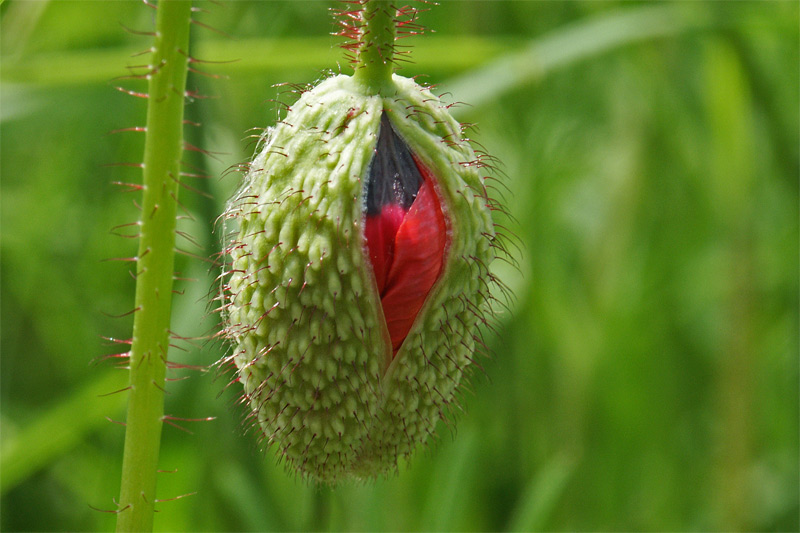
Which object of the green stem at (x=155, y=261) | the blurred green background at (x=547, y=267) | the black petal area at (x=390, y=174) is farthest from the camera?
the blurred green background at (x=547, y=267)

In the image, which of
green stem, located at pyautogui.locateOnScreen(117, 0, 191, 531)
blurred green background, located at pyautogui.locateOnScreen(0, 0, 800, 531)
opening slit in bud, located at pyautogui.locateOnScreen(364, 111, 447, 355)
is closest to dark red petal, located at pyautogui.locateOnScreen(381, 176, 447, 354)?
opening slit in bud, located at pyautogui.locateOnScreen(364, 111, 447, 355)

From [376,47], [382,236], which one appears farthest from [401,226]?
[376,47]

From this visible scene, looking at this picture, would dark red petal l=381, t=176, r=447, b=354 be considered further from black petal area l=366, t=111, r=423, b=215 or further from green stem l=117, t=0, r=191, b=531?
green stem l=117, t=0, r=191, b=531

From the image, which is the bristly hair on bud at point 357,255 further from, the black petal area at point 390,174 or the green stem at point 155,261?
the green stem at point 155,261

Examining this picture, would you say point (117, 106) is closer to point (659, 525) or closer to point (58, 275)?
point (58, 275)

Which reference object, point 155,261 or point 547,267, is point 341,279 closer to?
point 155,261

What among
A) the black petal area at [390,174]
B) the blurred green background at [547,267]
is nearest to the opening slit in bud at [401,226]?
the black petal area at [390,174]

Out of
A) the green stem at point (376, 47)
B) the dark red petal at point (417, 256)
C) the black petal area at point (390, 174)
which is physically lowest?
the dark red petal at point (417, 256)
